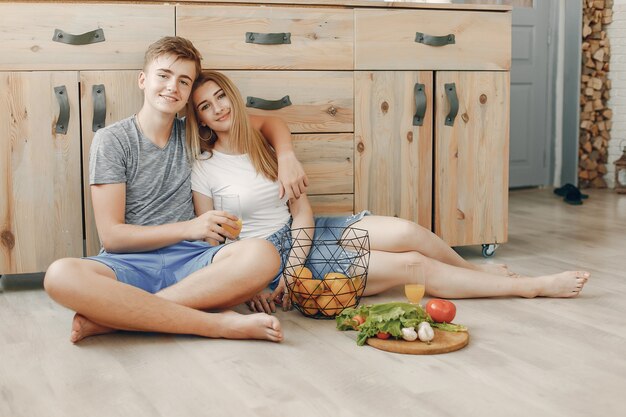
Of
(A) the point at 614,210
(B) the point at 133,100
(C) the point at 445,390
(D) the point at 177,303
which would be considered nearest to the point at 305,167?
(B) the point at 133,100

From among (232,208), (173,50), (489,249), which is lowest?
(489,249)

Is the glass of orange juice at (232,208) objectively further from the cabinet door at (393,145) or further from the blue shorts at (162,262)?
the cabinet door at (393,145)

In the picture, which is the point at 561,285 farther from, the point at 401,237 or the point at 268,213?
the point at 268,213

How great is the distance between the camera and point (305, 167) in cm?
277

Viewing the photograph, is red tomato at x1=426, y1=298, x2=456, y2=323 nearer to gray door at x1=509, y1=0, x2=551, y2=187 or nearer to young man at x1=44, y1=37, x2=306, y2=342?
young man at x1=44, y1=37, x2=306, y2=342

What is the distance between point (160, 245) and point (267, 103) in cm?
69

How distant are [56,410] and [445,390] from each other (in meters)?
0.75

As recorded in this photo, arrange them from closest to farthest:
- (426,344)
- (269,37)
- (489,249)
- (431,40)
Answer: (426,344), (269,37), (431,40), (489,249)

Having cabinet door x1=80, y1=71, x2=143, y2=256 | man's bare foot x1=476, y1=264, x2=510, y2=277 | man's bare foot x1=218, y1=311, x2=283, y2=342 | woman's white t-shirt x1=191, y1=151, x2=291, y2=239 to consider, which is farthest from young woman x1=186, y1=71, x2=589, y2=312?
man's bare foot x1=218, y1=311, x2=283, y2=342

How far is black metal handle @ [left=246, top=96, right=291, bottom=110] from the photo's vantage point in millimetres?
2652

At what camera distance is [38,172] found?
8.25ft

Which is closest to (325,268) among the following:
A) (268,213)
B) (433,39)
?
(268,213)

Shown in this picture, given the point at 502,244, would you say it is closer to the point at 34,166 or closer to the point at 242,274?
the point at 242,274

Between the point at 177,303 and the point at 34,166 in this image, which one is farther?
the point at 34,166
